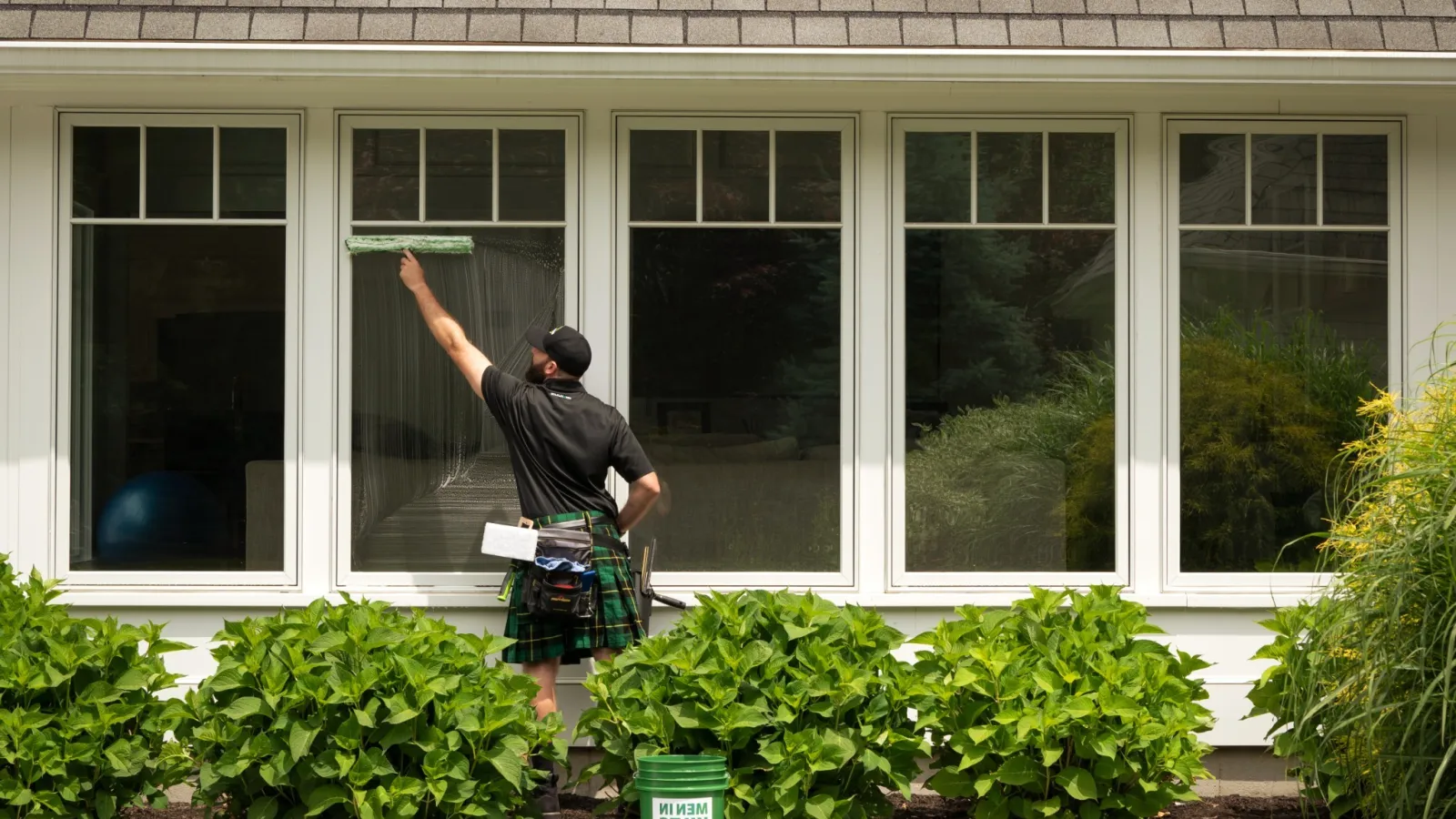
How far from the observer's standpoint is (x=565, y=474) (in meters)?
6.09

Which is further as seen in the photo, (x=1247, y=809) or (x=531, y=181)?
(x=531, y=181)

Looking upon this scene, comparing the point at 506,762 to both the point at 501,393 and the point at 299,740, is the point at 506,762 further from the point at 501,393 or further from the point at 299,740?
the point at 501,393

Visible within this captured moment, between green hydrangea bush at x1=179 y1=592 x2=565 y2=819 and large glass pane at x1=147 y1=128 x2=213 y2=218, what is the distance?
201 centimetres

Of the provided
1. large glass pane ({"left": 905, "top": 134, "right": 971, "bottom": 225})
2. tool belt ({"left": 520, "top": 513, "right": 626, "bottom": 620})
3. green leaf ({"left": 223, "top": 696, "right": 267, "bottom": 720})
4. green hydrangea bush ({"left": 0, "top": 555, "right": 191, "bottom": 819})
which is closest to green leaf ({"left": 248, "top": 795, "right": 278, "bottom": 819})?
green leaf ({"left": 223, "top": 696, "right": 267, "bottom": 720})

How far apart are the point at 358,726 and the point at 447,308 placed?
2.00 m

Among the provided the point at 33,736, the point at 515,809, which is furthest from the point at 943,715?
the point at 33,736

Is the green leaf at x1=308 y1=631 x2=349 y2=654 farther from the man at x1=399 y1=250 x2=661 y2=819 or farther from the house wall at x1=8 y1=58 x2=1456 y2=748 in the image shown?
the house wall at x1=8 y1=58 x2=1456 y2=748

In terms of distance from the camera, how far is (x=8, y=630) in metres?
5.45

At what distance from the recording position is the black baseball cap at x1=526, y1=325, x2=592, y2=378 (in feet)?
19.9

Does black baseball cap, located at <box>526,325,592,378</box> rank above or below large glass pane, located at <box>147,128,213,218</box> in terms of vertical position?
below

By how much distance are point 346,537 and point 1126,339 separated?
336cm

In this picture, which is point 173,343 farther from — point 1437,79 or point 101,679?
point 1437,79

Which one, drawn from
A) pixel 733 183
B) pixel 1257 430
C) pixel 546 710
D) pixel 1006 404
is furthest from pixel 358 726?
pixel 1257 430

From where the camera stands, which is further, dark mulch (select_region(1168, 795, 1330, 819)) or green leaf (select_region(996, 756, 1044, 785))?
dark mulch (select_region(1168, 795, 1330, 819))
